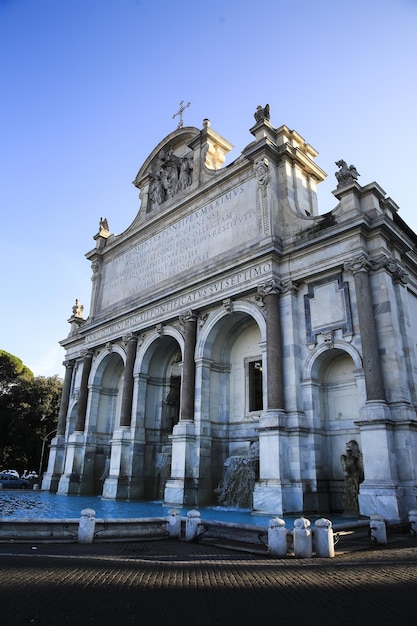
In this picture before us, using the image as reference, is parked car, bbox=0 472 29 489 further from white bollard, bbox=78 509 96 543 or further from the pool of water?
white bollard, bbox=78 509 96 543

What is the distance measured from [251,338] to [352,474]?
8065mm

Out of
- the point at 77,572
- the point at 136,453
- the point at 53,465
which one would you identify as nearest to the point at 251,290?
the point at 136,453

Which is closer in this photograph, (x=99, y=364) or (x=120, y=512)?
(x=120, y=512)

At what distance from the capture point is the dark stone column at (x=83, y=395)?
1117 inches

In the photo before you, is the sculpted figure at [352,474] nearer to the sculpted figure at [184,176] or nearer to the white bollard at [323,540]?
the white bollard at [323,540]

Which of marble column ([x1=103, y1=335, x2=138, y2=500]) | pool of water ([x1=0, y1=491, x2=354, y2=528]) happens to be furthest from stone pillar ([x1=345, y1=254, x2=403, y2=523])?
marble column ([x1=103, y1=335, x2=138, y2=500])

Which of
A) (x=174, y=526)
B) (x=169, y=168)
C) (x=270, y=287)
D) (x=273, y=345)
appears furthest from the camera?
(x=169, y=168)

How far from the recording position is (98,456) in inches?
1094

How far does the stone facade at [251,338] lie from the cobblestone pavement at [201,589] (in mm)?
6875

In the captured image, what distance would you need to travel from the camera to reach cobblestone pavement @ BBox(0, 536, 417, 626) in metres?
5.09

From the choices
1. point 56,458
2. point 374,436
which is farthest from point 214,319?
point 56,458

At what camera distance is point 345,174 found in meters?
18.3

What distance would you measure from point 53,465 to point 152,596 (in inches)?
1048

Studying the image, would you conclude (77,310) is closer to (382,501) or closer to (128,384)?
(128,384)
